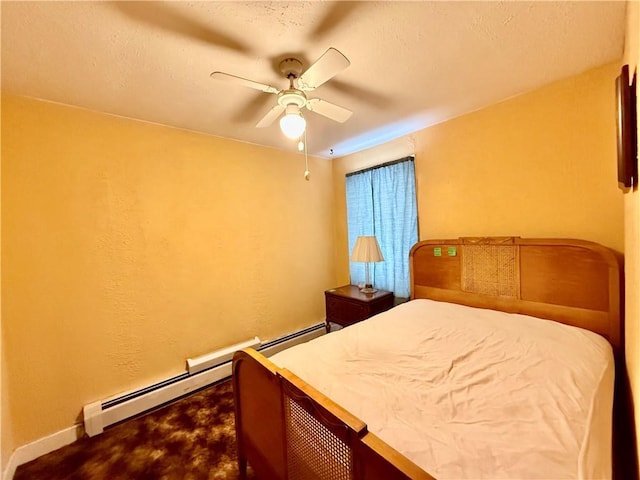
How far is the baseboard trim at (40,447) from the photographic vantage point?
63.7 inches

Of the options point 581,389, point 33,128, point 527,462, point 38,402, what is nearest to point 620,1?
point 581,389

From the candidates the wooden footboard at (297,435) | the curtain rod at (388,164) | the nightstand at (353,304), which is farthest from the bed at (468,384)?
the curtain rod at (388,164)

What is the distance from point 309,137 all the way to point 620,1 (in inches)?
84.7

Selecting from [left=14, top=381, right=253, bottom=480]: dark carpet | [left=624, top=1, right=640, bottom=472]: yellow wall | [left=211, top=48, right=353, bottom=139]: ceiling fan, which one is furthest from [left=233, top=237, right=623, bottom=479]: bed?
[left=211, top=48, right=353, bottom=139]: ceiling fan

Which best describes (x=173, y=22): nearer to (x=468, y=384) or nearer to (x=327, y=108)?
(x=327, y=108)

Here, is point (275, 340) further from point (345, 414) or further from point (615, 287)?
point (615, 287)

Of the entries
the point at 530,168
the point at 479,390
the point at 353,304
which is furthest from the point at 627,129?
the point at 353,304

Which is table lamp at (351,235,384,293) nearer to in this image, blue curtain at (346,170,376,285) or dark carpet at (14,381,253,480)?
blue curtain at (346,170,376,285)

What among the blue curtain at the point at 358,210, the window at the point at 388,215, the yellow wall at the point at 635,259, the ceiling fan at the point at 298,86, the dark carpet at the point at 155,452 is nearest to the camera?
the yellow wall at the point at 635,259

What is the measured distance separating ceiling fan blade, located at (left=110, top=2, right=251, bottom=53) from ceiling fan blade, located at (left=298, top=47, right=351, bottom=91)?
37cm

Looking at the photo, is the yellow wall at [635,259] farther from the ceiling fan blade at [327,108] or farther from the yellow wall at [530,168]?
the ceiling fan blade at [327,108]

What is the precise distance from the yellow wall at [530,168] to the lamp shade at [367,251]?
480mm

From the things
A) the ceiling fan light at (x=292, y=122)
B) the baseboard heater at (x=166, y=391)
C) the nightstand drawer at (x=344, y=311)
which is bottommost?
the baseboard heater at (x=166, y=391)

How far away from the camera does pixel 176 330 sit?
92.8 inches
